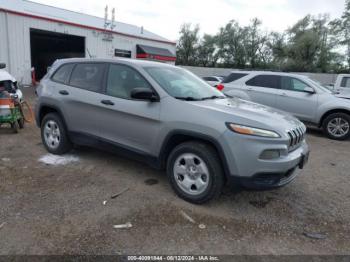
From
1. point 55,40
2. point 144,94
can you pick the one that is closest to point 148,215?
point 144,94

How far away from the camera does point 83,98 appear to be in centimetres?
454

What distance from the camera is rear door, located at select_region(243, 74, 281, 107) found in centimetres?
853

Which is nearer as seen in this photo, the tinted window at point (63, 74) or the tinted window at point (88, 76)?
the tinted window at point (88, 76)

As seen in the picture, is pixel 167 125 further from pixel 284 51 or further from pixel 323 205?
pixel 284 51

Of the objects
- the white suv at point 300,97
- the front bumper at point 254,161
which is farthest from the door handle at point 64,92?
the white suv at point 300,97

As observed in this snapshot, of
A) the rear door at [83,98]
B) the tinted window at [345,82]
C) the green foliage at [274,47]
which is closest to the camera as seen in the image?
the rear door at [83,98]

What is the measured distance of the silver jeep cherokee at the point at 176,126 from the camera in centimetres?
315

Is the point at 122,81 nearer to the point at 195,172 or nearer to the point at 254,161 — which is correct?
the point at 195,172

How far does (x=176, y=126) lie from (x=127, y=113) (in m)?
0.86

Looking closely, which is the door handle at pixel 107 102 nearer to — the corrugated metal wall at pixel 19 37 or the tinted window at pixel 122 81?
the tinted window at pixel 122 81

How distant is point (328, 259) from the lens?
2.69 m

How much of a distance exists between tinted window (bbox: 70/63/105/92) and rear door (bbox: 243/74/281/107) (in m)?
5.57

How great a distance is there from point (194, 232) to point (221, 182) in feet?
2.15

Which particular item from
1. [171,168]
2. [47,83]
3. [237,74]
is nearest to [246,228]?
[171,168]
